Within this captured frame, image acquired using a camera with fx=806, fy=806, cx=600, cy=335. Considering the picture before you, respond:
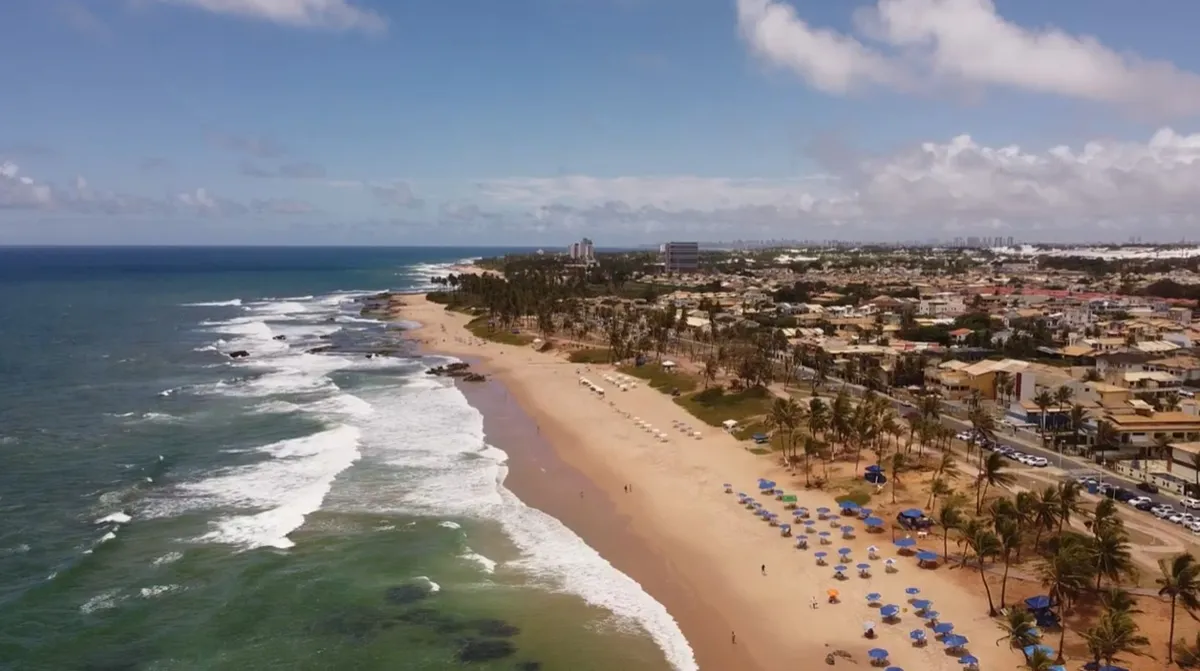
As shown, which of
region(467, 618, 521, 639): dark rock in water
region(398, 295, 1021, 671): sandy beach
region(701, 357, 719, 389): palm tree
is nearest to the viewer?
region(398, 295, 1021, 671): sandy beach


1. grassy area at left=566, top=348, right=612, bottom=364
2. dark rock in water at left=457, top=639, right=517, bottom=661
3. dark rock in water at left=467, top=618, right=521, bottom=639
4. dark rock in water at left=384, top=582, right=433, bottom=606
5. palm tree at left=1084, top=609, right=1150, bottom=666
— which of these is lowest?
dark rock in water at left=457, top=639, right=517, bottom=661

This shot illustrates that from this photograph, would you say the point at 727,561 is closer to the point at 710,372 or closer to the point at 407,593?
the point at 407,593

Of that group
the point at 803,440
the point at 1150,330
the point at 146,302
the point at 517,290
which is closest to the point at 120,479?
the point at 803,440

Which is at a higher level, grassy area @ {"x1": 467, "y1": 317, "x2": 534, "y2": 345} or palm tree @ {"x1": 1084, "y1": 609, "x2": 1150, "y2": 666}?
palm tree @ {"x1": 1084, "y1": 609, "x2": 1150, "y2": 666}

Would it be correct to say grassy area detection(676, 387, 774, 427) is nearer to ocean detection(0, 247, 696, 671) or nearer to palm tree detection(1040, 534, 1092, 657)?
ocean detection(0, 247, 696, 671)

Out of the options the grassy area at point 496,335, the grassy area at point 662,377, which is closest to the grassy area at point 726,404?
the grassy area at point 662,377

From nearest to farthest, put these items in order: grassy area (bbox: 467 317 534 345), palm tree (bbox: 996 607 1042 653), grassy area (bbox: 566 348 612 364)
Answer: palm tree (bbox: 996 607 1042 653)
grassy area (bbox: 566 348 612 364)
grassy area (bbox: 467 317 534 345)

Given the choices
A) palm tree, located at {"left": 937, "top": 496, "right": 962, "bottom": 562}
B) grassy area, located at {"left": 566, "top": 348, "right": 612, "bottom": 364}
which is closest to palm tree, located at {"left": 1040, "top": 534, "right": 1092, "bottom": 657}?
palm tree, located at {"left": 937, "top": 496, "right": 962, "bottom": 562}
